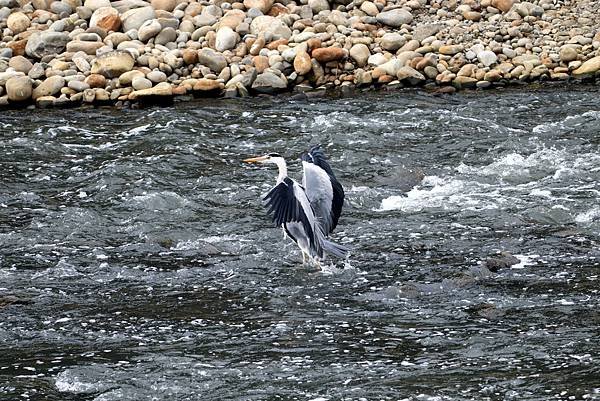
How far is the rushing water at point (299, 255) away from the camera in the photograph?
22.7 ft

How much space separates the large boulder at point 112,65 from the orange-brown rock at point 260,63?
6.09 ft

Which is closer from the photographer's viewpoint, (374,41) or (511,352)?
(511,352)

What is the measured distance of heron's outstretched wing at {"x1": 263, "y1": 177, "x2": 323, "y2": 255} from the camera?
361 inches

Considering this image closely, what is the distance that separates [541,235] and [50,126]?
23.7 ft

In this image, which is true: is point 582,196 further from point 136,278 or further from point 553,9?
point 553,9

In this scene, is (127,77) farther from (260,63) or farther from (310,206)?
(310,206)

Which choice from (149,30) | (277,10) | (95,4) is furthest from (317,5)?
(95,4)

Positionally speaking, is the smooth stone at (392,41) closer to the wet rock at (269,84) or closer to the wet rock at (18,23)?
the wet rock at (269,84)

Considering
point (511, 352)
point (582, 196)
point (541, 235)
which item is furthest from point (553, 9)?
point (511, 352)

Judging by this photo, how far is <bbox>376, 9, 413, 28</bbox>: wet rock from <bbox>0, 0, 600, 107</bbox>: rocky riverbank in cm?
2

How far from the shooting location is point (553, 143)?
508 inches

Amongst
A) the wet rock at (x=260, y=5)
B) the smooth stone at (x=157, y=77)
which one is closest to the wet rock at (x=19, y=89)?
the smooth stone at (x=157, y=77)

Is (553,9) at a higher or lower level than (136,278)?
higher

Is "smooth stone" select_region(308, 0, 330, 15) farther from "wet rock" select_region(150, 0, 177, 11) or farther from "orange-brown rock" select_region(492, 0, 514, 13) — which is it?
"orange-brown rock" select_region(492, 0, 514, 13)
